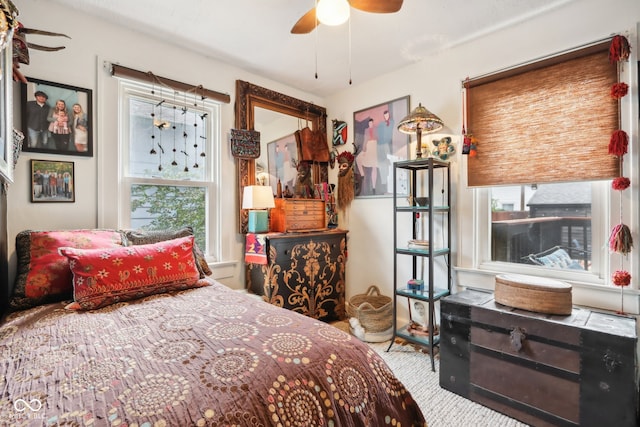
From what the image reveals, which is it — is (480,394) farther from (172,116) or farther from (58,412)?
(172,116)

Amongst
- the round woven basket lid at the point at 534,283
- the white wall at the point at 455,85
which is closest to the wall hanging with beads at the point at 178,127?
the white wall at the point at 455,85

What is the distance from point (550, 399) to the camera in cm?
161

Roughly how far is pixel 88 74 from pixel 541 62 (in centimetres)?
318

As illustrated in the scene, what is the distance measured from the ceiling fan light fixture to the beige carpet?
2.25 metres

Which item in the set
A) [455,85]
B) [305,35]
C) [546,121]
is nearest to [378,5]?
[305,35]

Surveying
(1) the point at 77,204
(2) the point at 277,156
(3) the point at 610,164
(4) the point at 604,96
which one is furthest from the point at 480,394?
(1) the point at 77,204

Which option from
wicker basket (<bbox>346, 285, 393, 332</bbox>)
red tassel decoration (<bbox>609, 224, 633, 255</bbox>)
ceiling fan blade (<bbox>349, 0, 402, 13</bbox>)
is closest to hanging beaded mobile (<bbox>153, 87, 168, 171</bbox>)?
ceiling fan blade (<bbox>349, 0, 402, 13</bbox>)

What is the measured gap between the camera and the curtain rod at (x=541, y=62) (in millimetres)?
1913

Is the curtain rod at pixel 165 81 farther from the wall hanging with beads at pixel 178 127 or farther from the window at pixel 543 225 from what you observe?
the window at pixel 543 225

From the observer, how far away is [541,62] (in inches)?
83.6

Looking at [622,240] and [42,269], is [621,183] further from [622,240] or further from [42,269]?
[42,269]

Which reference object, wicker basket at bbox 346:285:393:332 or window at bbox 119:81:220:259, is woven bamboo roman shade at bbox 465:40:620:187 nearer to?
wicker basket at bbox 346:285:393:332

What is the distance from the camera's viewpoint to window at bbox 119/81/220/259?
2.38 m

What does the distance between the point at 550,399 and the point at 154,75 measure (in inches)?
133
